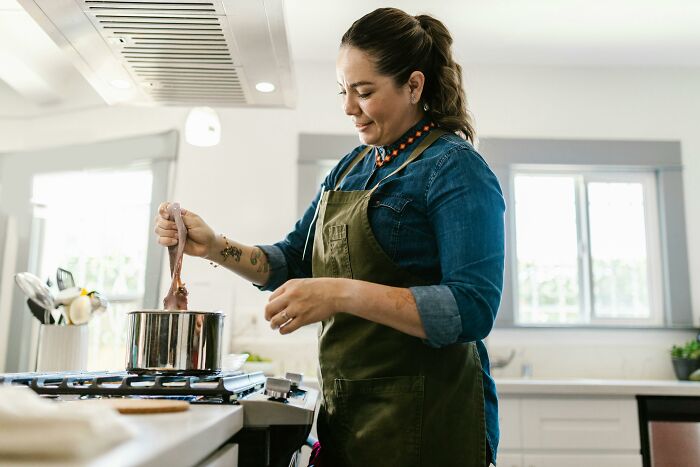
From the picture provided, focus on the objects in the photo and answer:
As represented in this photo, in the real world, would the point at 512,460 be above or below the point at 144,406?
below

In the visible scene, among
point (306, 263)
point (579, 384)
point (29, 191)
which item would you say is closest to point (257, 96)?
point (306, 263)

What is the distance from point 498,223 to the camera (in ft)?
3.42

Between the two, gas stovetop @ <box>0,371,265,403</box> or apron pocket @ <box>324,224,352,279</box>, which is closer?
gas stovetop @ <box>0,371,265,403</box>

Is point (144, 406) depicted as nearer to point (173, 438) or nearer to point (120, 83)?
point (173, 438)

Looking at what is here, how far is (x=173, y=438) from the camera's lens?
0.54 metres

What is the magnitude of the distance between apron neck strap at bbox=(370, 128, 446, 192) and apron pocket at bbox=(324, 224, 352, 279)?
0.32 ft

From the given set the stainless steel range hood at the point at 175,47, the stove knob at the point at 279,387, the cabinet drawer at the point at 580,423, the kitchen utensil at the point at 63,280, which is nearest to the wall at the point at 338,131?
the cabinet drawer at the point at 580,423

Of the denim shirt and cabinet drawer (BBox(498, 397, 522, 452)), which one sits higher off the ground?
the denim shirt

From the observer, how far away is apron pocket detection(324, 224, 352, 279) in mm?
1146

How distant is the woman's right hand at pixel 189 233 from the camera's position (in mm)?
1282

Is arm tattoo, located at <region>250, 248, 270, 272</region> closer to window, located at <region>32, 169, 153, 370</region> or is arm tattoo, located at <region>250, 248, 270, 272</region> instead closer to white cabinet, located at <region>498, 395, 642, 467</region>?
white cabinet, located at <region>498, 395, 642, 467</region>

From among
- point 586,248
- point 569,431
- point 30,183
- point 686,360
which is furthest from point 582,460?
point 30,183

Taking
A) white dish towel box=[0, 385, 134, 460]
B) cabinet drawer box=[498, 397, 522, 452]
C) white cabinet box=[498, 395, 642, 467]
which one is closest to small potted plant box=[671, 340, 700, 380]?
white cabinet box=[498, 395, 642, 467]

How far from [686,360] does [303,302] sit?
286cm
